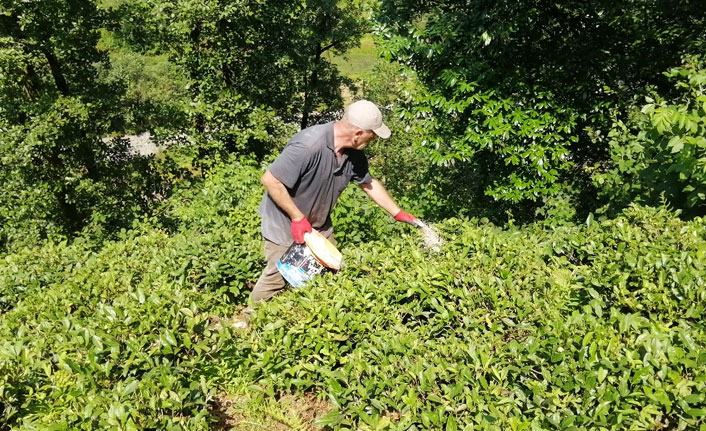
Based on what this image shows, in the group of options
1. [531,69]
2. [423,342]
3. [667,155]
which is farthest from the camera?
[531,69]

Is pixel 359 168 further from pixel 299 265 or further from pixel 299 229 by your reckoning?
pixel 299 265

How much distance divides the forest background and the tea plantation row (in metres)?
0.03

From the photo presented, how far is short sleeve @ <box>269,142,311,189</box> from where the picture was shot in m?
3.88


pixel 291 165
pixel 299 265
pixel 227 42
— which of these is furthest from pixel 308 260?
pixel 227 42

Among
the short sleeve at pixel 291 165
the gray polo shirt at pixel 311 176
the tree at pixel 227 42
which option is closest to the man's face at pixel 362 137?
the gray polo shirt at pixel 311 176

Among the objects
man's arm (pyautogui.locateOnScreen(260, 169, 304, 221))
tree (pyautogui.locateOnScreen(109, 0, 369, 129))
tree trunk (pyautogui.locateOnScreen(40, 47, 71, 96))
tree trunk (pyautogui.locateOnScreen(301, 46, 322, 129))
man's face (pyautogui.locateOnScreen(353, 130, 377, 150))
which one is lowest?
tree trunk (pyautogui.locateOnScreen(301, 46, 322, 129))

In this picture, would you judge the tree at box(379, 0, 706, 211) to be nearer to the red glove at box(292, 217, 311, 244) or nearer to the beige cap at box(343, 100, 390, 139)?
the beige cap at box(343, 100, 390, 139)

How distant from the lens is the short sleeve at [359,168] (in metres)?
4.34

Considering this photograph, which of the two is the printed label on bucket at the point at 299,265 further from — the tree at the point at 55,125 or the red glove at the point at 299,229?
the tree at the point at 55,125

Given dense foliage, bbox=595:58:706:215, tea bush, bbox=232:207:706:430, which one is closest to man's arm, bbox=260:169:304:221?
tea bush, bbox=232:207:706:430

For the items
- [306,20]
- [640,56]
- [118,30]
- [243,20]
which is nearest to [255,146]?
[243,20]

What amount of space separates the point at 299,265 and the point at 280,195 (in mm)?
602

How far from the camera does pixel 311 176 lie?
405 centimetres

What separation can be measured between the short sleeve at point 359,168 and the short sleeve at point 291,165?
56 centimetres
